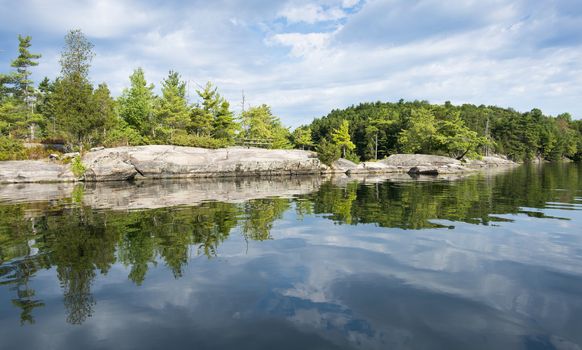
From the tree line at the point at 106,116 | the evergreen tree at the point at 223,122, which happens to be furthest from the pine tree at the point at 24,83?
the evergreen tree at the point at 223,122

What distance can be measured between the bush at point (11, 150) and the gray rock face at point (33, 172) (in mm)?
2284

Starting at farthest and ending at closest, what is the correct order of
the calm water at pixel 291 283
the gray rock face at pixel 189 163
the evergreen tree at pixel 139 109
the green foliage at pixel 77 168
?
the evergreen tree at pixel 139 109 < the gray rock face at pixel 189 163 < the green foliage at pixel 77 168 < the calm water at pixel 291 283

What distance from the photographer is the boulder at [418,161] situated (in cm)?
4084

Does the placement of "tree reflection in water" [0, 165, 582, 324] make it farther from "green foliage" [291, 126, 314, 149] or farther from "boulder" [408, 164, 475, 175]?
"green foliage" [291, 126, 314, 149]

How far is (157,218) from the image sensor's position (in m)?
10.5

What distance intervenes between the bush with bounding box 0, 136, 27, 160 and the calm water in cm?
2477

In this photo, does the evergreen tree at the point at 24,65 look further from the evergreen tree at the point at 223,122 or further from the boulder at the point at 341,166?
the boulder at the point at 341,166

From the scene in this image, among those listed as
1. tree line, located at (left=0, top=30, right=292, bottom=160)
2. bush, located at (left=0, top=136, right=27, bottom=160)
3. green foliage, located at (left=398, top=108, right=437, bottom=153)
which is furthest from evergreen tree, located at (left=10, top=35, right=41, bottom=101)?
green foliage, located at (left=398, top=108, right=437, bottom=153)

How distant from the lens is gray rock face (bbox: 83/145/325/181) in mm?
28922

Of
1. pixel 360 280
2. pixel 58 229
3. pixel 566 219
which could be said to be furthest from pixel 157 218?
pixel 566 219

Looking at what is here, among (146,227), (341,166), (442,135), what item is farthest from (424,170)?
(146,227)

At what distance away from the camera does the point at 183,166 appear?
3103 centimetres

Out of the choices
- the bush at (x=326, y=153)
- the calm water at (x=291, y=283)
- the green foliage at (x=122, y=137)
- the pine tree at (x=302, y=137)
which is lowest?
the calm water at (x=291, y=283)

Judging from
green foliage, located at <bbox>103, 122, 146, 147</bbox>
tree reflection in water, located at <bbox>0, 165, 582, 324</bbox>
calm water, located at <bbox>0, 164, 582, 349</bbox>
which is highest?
green foliage, located at <bbox>103, 122, 146, 147</bbox>
